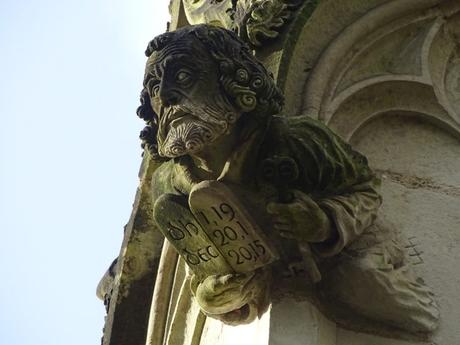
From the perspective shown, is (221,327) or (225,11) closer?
(221,327)

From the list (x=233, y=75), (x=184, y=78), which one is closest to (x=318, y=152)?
(x=233, y=75)

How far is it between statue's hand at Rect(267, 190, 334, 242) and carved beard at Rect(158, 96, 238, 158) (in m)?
0.25

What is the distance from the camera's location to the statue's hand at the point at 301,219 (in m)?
3.07

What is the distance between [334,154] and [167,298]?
3.73ft

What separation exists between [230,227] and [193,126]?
30cm

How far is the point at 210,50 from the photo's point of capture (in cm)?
315

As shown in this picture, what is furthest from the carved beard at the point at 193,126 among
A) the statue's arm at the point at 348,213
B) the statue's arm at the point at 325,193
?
the statue's arm at the point at 348,213

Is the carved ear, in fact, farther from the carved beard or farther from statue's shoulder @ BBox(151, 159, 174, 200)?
statue's shoulder @ BBox(151, 159, 174, 200)

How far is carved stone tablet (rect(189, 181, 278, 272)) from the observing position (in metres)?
3.10

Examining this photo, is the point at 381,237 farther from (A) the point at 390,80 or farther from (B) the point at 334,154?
(A) the point at 390,80

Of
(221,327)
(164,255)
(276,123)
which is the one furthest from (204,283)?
(164,255)

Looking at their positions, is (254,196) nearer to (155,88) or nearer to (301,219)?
(301,219)

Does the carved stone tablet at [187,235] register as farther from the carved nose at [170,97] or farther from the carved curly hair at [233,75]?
the carved nose at [170,97]

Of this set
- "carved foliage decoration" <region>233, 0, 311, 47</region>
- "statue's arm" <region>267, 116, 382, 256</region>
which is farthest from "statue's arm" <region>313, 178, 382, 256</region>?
"carved foliage decoration" <region>233, 0, 311, 47</region>
